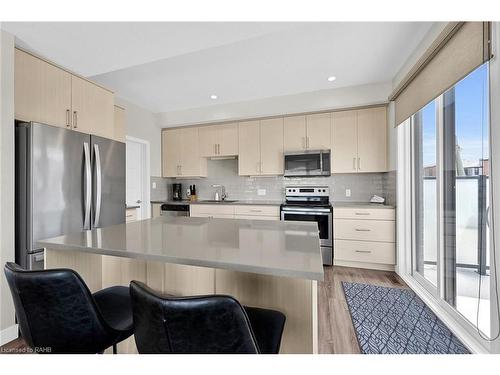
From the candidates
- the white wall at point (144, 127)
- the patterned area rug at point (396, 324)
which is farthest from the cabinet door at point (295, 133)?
the white wall at point (144, 127)

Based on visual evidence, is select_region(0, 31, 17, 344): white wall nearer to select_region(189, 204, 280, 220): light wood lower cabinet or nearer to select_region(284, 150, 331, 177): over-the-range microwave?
select_region(189, 204, 280, 220): light wood lower cabinet

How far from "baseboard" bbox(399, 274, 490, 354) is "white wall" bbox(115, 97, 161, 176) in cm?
410

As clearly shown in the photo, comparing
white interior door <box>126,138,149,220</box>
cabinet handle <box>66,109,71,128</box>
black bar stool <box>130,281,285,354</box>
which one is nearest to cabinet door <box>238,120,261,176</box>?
white interior door <box>126,138,149,220</box>

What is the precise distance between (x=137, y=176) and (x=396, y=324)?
391 cm

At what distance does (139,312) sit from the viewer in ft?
2.31

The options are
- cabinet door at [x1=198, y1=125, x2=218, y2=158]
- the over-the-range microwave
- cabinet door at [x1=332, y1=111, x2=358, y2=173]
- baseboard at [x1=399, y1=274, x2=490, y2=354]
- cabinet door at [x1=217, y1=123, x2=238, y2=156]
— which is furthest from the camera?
cabinet door at [x1=198, y1=125, x2=218, y2=158]

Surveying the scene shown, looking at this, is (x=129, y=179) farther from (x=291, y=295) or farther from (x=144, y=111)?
(x=291, y=295)

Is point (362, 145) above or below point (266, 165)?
above

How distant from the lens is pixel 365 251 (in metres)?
3.01

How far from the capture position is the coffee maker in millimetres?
4477

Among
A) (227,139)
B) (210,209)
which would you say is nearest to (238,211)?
(210,209)

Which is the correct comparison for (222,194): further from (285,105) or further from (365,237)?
(365,237)
